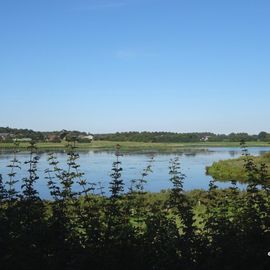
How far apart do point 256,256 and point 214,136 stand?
625 feet

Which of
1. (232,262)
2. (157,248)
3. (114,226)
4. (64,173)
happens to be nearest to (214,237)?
(232,262)

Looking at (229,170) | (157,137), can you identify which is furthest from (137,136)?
(229,170)

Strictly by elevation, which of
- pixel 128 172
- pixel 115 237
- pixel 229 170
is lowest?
pixel 128 172

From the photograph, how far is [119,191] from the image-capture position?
7.66 meters

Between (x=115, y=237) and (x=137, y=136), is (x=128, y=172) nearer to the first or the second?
(x=115, y=237)

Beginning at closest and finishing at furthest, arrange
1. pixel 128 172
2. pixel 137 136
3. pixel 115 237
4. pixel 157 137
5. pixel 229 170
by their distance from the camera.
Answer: pixel 115 237 → pixel 128 172 → pixel 229 170 → pixel 137 136 → pixel 157 137

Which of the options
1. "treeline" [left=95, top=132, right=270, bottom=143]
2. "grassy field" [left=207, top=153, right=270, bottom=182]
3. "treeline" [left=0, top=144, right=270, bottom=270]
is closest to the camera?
"treeline" [left=0, top=144, right=270, bottom=270]

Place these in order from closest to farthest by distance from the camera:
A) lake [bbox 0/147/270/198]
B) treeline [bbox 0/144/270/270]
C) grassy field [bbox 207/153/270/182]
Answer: treeline [bbox 0/144/270/270], lake [bbox 0/147/270/198], grassy field [bbox 207/153/270/182]

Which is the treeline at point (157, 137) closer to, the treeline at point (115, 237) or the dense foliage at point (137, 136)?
the dense foliage at point (137, 136)

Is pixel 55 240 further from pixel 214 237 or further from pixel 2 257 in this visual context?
pixel 214 237

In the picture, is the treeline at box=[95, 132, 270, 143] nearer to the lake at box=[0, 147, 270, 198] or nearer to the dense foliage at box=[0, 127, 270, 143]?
the dense foliage at box=[0, 127, 270, 143]

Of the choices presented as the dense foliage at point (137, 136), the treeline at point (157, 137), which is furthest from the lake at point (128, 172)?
the treeline at point (157, 137)

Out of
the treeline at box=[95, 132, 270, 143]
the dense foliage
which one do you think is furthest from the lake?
the treeline at box=[95, 132, 270, 143]

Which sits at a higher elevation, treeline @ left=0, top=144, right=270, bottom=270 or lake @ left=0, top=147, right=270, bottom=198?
treeline @ left=0, top=144, right=270, bottom=270
